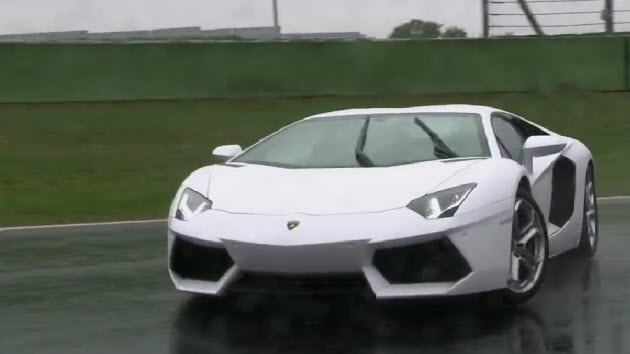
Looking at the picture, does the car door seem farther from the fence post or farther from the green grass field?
the fence post

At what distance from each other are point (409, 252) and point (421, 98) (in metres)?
15.3

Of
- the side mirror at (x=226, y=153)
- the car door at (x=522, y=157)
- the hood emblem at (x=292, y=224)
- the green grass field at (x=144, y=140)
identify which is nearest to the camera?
the hood emblem at (x=292, y=224)

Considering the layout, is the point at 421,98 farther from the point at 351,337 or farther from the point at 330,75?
the point at 351,337

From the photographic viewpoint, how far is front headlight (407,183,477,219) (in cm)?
595

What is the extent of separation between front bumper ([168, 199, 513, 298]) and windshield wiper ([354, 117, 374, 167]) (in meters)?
0.83

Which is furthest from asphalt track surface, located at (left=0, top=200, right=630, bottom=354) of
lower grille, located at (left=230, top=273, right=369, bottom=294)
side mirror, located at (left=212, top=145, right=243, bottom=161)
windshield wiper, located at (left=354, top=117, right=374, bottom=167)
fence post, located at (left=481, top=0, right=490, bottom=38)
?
fence post, located at (left=481, top=0, right=490, bottom=38)

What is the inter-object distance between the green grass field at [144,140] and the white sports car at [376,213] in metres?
6.00

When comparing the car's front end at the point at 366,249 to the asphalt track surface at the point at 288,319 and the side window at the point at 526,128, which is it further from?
the side window at the point at 526,128

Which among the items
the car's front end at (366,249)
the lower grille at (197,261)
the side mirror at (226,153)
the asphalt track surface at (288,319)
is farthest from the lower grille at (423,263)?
the side mirror at (226,153)

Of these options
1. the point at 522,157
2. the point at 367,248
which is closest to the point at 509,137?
the point at 522,157

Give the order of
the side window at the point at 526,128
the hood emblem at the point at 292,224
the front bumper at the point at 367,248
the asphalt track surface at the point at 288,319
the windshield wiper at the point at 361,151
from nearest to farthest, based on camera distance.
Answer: the asphalt track surface at the point at 288,319 → the front bumper at the point at 367,248 → the hood emblem at the point at 292,224 → the windshield wiper at the point at 361,151 → the side window at the point at 526,128

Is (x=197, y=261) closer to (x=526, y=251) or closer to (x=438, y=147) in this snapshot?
(x=438, y=147)

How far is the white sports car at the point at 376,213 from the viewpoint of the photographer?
5.82 meters

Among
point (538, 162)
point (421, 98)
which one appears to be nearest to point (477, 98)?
point (421, 98)
